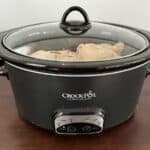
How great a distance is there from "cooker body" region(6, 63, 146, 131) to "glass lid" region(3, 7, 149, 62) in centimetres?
8

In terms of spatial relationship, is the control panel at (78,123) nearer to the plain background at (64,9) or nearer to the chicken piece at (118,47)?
the chicken piece at (118,47)

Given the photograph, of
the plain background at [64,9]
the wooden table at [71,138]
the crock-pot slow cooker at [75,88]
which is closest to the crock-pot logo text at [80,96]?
the crock-pot slow cooker at [75,88]

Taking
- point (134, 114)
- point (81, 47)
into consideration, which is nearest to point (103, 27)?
point (81, 47)

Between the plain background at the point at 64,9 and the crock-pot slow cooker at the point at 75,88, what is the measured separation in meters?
0.31

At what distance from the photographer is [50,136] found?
68cm

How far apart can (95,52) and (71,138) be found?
183mm

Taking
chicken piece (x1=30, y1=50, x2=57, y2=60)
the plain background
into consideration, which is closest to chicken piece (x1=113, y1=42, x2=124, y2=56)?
chicken piece (x1=30, y1=50, x2=57, y2=60)

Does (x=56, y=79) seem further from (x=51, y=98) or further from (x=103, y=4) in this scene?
(x=103, y=4)

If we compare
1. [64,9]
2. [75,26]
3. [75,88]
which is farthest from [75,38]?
[64,9]

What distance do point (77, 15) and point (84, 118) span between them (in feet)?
1.63

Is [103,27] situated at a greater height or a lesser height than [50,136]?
greater

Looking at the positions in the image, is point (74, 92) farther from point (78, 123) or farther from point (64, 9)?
point (64, 9)

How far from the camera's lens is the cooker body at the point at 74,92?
0.60 m

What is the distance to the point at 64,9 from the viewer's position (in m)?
1.02
